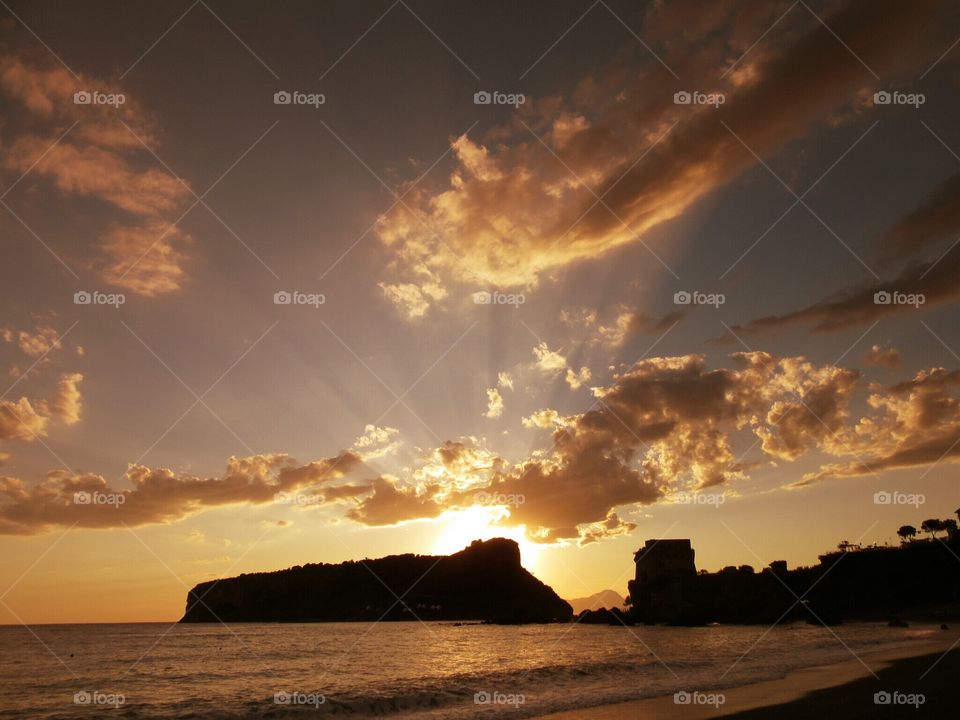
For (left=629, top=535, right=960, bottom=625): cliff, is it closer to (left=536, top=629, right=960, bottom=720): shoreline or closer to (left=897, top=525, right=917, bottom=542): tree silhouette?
(left=897, top=525, right=917, bottom=542): tree silhouette

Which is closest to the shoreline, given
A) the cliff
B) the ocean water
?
the ocean water

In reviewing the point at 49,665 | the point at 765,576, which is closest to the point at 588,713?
the point at 49,665

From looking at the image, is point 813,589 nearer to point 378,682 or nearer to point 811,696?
point 378,682

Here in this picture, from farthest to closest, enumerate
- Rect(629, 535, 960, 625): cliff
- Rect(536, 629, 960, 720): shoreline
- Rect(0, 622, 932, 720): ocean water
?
Rect(629, 535, 960, 625): cliff
Rect(0, 622, 932, 720): ocean water
Rect(536, 629, 960, 720): shoreline

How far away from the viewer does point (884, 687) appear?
987 inches

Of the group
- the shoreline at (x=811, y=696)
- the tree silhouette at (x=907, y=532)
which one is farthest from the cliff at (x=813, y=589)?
the shoreline at (x=811, y=696)

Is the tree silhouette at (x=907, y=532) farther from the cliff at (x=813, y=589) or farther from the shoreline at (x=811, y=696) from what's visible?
the shoreline at (x=811, y=696)

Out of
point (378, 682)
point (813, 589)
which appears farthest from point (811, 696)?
point (813, 589)

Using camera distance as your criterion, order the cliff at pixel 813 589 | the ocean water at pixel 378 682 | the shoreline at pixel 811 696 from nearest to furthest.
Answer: the shoreline at pixel 811 696, the ocean water at pixel 378 682, the cliff at pixel 813 589

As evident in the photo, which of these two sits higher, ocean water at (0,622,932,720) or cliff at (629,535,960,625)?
ocean water at (0,622,932,720)

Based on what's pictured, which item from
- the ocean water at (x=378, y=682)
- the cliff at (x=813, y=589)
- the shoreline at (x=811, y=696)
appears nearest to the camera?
the shoreline at (x=811, y=696)

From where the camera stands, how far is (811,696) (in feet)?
80.4

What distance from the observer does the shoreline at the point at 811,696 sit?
842 inches

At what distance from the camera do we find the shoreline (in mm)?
21391
